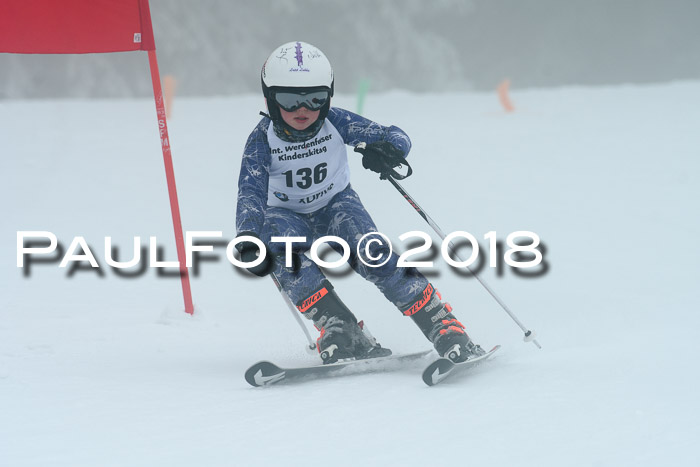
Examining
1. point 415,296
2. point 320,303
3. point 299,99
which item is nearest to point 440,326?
point 415,296

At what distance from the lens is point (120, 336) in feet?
14.5

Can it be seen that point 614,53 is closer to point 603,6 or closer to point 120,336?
point 603,6

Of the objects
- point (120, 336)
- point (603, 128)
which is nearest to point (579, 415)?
point (120, 336)

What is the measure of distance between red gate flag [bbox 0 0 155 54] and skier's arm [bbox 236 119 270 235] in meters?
1.36

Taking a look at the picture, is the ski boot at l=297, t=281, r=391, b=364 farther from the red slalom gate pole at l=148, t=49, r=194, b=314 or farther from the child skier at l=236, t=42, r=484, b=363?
the red slalom gate pole at l=148, t=49, r=194, b=314

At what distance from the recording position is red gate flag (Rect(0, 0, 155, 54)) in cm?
453

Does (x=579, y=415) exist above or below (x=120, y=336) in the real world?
above

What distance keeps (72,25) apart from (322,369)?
255 cm

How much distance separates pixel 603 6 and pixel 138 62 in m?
16.6

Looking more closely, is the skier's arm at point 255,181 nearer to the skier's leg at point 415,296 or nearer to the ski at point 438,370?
the skier's leg at point 415,296

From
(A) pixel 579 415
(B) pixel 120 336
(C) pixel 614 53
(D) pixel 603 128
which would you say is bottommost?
(B) pixel 120 336

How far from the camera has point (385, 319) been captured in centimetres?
496

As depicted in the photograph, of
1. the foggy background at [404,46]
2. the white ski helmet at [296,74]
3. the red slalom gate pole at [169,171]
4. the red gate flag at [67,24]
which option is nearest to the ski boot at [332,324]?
the white ski helmet at [296,74]

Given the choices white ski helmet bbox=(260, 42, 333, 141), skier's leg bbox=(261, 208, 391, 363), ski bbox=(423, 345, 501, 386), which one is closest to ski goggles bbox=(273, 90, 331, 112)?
white ski helmet bbox=(260, 42, 333, 141)
